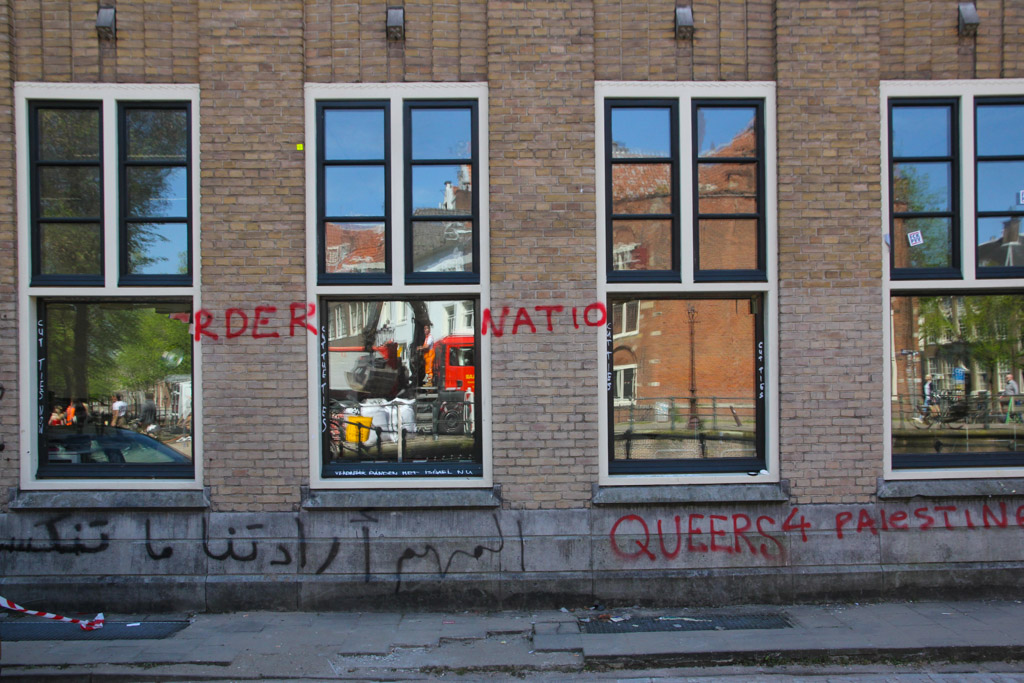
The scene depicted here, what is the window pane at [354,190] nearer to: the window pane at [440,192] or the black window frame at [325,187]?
the black window frame at [325,187]

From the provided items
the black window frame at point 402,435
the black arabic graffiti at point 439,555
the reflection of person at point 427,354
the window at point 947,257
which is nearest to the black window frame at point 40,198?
the black window frame at point 402,435

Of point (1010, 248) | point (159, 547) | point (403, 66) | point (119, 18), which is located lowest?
point (159, 547)

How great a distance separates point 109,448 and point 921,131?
358 inches

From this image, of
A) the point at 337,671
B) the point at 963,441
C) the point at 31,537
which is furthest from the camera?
the point at 963,441

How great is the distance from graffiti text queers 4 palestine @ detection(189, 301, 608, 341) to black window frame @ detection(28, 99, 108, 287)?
127 cm

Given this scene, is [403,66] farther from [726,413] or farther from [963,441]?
[963,441]

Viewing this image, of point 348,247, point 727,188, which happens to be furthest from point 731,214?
point 348,247

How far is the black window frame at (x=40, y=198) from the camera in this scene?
272 inches

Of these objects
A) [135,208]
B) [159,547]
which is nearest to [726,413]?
[159,547]

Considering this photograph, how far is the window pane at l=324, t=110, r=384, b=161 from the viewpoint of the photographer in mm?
7012

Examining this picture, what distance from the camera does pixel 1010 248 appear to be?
7113mm

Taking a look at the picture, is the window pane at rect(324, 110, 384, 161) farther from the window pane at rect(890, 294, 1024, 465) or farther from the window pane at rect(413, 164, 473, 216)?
the window pane at rect(890, 294, 1024, 465)

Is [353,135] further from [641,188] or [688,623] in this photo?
[688,623]

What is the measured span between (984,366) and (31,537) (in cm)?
994
